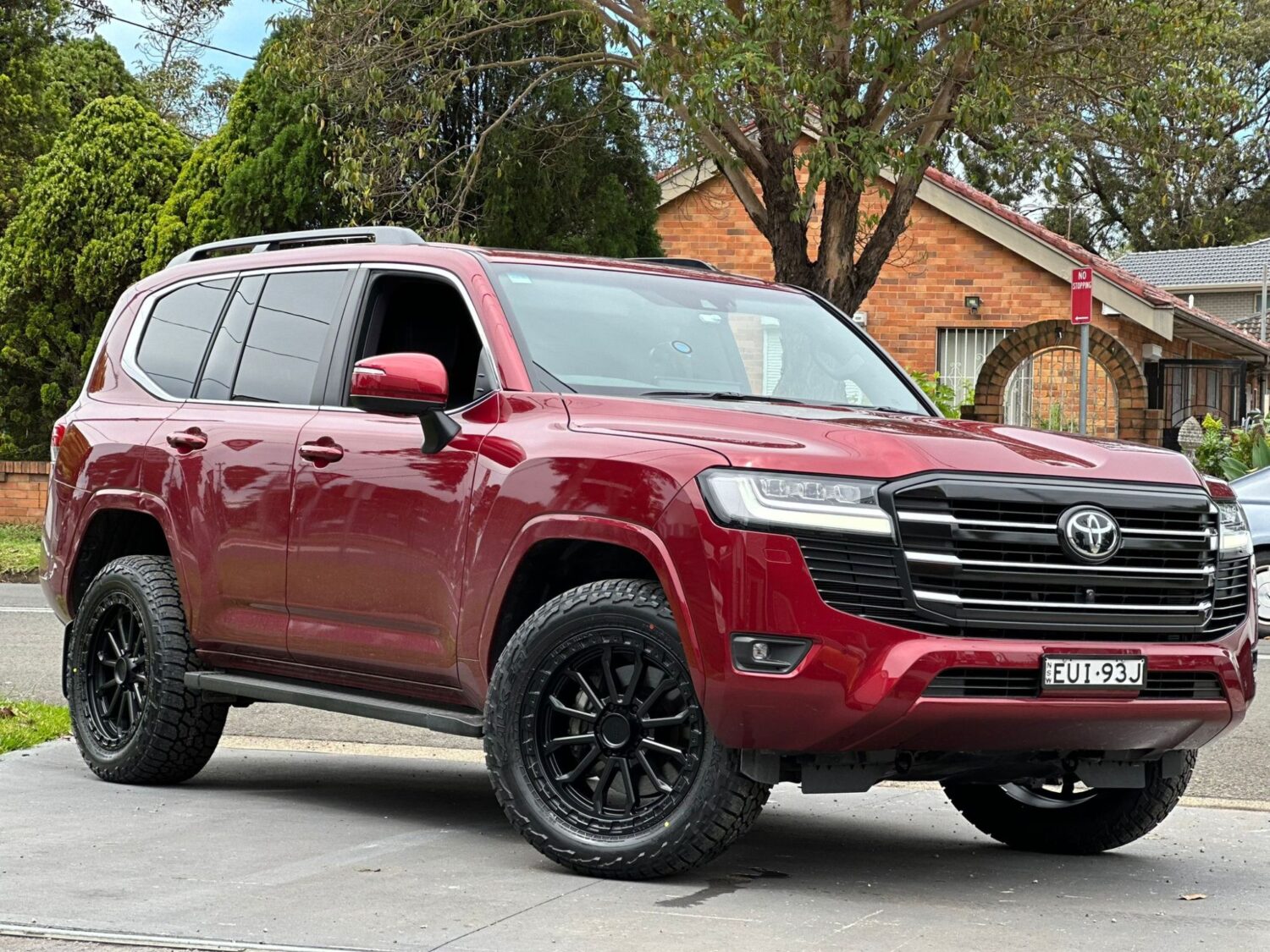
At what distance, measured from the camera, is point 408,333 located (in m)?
6.89

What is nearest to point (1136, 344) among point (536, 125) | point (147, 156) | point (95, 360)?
point (536, 125)

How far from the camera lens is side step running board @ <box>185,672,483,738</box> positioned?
6.08m

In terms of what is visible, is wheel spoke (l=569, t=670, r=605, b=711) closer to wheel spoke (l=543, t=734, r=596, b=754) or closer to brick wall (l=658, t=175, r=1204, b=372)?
wheel spoke (l=543, t=734, r=596, b=754)

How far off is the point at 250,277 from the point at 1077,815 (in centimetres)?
371

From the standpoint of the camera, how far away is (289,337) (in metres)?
7.20

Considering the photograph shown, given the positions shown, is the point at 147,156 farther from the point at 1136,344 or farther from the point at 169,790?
the point at 169,790

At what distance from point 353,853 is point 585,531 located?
51.2 inches

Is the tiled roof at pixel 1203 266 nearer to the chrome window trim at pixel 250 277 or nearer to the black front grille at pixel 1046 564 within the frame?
the chrome window trim at pixel 250 277

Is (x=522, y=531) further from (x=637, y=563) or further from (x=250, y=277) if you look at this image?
(x=250, y=277)

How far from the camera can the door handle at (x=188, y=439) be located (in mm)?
7207

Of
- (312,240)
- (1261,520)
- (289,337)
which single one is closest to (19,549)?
(1261,520)

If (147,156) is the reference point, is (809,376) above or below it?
below

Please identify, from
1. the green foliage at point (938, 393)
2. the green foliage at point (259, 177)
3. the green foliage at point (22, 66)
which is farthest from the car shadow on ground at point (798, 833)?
the green foliage at point (22, 66)

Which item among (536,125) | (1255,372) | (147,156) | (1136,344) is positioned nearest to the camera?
(536,125)
